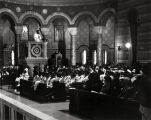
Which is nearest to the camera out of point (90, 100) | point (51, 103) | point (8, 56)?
point (90, 100)

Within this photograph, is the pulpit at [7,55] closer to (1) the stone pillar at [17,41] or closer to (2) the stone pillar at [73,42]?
(1) the stone pillar at [17,41]

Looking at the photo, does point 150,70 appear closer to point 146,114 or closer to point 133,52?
point 146,114

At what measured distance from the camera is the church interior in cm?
1077

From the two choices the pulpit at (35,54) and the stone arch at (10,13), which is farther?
the stone arch at (10,13)

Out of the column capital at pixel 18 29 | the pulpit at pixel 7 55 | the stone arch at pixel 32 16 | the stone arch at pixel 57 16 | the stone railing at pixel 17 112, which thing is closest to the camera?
the stone railing at pixel 17 112

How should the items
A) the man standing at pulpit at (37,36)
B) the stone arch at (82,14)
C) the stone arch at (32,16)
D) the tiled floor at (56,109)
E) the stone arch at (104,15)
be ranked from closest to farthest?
1. the tiled floor at (56,109)
2. the man standing at pulpit at (37,36)
3. the stone arch at (104,15)
4. the stone arch at (32,16)
5. the stone arch at (82,14)

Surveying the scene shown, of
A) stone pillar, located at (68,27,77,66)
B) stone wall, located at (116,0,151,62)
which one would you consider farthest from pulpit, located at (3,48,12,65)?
stone wall, located at (116,0,151,62)

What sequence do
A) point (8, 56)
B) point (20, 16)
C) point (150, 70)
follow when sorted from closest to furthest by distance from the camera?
point (150, 70) → point (20, 16) → point (8, 56)

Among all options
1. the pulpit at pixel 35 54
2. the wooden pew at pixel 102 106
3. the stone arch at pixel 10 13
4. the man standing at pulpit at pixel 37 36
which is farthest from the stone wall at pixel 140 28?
the wooden pew at pixel 102 106

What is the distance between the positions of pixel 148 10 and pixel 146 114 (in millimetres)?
18108

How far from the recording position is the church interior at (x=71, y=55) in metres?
10.8

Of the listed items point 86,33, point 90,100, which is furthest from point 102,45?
point 90,100

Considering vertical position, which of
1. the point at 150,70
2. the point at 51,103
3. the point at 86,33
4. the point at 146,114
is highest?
the point at 86,33

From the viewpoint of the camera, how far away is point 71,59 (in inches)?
1226
